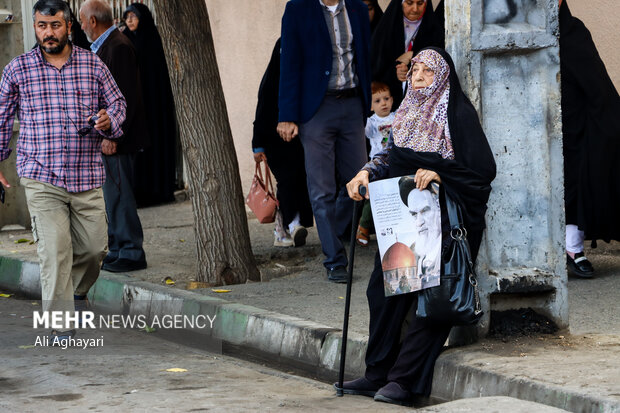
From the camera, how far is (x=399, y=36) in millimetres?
9195

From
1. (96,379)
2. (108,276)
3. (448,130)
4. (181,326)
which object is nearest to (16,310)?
(108,276)

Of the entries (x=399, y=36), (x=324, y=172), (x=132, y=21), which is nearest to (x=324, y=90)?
(x=324, y=172)

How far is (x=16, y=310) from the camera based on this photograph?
8336mm

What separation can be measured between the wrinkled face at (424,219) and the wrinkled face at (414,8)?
12.5 ft

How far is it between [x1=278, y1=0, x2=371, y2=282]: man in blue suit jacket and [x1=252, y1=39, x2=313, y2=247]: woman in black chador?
123 centimetres

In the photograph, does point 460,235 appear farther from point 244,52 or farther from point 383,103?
point 244,52

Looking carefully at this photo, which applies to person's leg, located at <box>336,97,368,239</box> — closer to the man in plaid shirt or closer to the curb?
the curb

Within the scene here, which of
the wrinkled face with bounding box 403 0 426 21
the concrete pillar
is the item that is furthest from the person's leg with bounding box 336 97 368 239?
the concrete pillar

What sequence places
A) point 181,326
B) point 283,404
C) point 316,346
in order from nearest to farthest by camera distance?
point 283,404 < point 316,346 < point 181,326

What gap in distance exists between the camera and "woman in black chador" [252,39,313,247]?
30.8 feet

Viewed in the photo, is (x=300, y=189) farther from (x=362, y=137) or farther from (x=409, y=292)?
(x=409, y=292)

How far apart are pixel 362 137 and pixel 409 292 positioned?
2.92m

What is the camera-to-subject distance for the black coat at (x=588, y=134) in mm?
7770

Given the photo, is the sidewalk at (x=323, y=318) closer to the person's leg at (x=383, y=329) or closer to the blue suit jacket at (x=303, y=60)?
the person's leg at (x=383, y=329)
